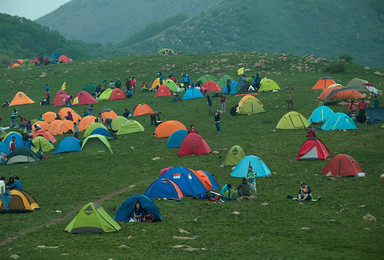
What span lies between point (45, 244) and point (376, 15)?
197 meters

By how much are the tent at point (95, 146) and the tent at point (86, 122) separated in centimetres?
902


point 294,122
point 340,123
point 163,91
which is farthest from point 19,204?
point 163,91

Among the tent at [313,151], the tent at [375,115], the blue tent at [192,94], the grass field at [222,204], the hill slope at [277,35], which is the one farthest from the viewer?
the hill slope at [277,35]

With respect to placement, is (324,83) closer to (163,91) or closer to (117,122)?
(163,91)

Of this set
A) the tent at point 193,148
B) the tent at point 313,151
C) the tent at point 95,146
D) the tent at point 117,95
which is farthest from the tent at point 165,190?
the tent at point 117,95

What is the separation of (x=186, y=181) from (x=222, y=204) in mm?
2436

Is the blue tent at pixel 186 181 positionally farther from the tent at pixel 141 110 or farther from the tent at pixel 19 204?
the tent at pixel 141 110

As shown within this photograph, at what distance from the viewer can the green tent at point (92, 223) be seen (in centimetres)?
2045

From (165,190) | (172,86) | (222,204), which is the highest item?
(172,86)

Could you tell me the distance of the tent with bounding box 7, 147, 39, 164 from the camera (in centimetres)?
3628

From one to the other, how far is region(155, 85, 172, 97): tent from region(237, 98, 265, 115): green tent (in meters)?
14.4

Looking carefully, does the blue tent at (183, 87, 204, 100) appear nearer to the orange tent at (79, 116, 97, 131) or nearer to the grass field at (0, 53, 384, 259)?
the grass field at (0, 53, 384, 259)

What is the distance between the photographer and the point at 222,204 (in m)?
24.1

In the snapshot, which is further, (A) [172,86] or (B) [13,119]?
(A) [172,86]
